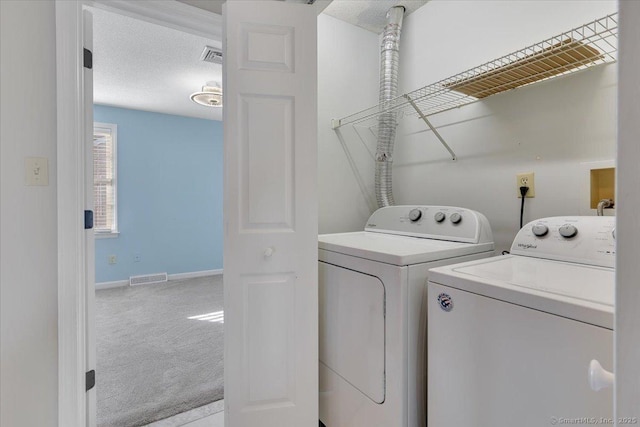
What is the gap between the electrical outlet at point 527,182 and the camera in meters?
1.42

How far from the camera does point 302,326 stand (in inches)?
54.6

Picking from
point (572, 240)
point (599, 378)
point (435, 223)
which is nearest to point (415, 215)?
point (435, 223)

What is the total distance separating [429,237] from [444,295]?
0.61m

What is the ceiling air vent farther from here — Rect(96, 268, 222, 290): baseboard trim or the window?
Rect(96, 268, 222, 290): baseboard trim

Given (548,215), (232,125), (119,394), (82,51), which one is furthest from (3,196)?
(548,215)

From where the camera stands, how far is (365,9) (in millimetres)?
1920

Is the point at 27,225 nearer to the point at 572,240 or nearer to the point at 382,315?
the point at 382,315

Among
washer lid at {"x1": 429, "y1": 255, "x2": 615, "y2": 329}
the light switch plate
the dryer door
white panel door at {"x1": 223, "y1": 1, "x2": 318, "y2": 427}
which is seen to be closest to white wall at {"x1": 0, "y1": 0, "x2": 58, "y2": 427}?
the light switch plate

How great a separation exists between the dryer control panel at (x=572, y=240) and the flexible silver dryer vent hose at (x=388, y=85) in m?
0.89

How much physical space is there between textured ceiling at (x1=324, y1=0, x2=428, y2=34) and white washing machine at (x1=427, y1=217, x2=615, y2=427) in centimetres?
162

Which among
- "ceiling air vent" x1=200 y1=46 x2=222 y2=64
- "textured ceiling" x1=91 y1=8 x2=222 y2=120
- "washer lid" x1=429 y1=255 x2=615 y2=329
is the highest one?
A: "textured ceiling" x1=91 y1=8 x2=222 y2=120

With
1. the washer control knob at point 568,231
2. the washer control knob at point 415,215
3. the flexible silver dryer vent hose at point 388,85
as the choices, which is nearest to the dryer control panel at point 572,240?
the washer control knob at point 568,231

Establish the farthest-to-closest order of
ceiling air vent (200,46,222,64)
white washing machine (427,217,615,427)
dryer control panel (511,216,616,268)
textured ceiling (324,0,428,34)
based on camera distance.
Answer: ceiling air vent (200,46,222,64), textured ceiling (324,0,428,34), dryer control panel (511,216,616,268), white washing machine (427,217,615,427)

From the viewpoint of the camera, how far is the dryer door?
1.15 metres
